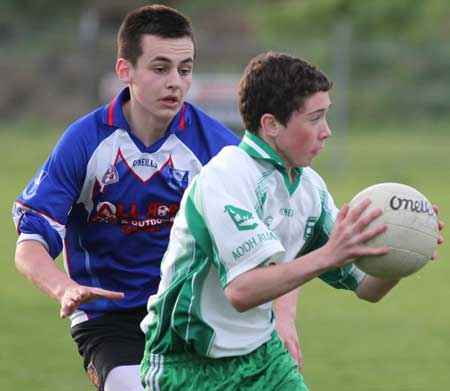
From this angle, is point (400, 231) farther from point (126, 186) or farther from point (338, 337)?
point (338, 337)

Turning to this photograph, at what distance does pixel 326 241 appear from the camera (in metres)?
4.65

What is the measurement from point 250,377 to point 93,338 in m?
1.07

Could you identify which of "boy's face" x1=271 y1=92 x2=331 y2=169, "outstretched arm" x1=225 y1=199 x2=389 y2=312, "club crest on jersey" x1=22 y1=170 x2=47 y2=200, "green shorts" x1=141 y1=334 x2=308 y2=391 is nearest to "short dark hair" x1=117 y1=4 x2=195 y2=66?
"club crest on jersey" x1=22 y1=170 x2=47 y2=200

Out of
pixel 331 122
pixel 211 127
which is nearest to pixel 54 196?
pixel 211 127

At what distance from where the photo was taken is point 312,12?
1282 inches

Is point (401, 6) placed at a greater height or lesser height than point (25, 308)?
greater

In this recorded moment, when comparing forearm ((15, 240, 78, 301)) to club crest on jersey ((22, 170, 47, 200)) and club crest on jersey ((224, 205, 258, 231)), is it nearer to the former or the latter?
club crest on jersey ((22, 170, 47, 200))

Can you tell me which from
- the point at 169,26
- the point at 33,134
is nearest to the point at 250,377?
the point at 169,26

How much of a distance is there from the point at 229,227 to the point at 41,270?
1086mm

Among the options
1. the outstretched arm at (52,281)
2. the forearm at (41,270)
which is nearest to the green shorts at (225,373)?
the outstretched arm at (52,281)

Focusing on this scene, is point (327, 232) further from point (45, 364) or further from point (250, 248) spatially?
A: point (45, 364)

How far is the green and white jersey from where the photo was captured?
4.06 m

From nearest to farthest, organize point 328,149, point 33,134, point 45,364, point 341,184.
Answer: point 45,364 → point 341,184 → point 328,149 → point 33,134

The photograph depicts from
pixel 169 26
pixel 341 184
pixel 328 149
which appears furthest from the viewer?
pixel 328 149
